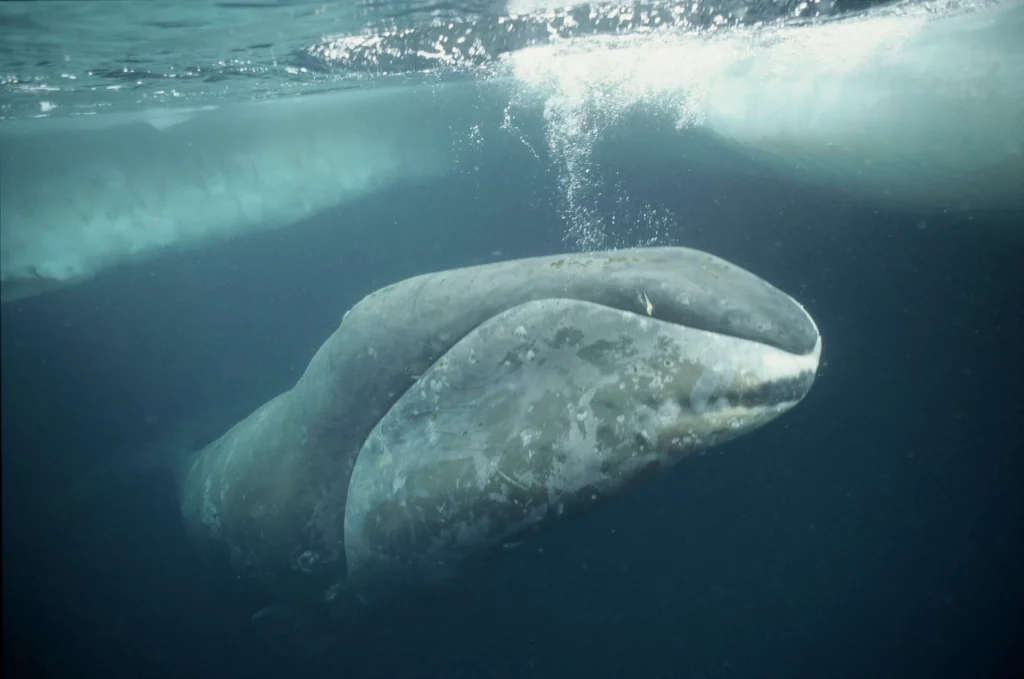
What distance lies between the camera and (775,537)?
874 centimetres

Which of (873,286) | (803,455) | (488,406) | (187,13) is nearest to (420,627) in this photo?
(488,406)

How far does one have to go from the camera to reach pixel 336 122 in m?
21.6

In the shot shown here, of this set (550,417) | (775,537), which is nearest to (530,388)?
(550,417)

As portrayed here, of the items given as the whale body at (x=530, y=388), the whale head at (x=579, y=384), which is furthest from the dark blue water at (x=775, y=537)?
the whale head at (x=579, y=384)

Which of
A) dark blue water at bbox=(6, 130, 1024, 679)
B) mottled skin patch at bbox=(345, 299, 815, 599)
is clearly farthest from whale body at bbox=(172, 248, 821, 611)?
dark blue water at bbox=(6, 130, 1024, 679)

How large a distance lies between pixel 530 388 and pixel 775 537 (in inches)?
262

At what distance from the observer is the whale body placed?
3.64 m

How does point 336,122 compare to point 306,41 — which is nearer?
point 306,41

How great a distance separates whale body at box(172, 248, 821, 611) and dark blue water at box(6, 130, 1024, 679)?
220 centimetres

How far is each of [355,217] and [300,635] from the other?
1184 cm

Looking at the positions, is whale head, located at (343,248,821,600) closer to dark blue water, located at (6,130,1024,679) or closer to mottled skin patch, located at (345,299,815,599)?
mottled skin patch, located at (345,299,815,599)

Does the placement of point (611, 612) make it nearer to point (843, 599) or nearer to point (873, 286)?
point (843, 599)

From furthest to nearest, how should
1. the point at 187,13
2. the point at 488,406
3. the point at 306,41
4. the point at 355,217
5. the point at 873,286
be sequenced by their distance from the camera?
1. the point at 355,217
2. the point at 306,41
3. the point at 187,13
4. the point at 873,286
5. the point at 488,406

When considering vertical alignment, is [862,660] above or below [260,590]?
below
